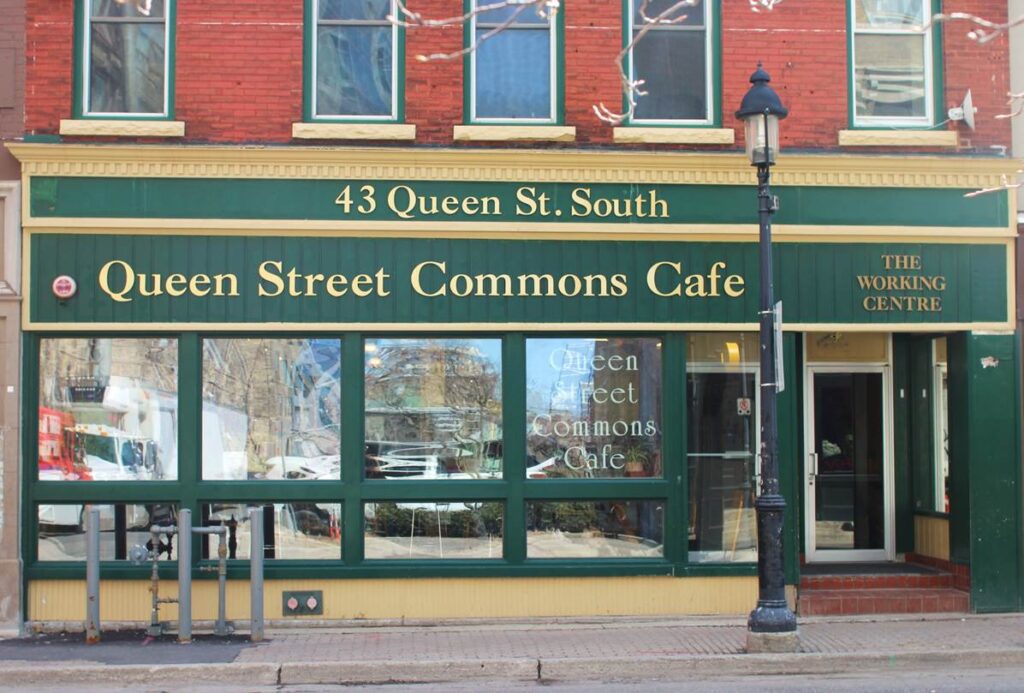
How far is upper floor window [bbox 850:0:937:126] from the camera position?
39.4 ft

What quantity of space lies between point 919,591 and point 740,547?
1850 millimetres

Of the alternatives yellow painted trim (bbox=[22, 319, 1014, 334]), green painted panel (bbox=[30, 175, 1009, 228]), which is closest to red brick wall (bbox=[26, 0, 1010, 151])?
green painted panel (bbox=[30, 175, 1009, 228])

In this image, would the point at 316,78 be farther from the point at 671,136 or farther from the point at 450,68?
the point at 671,136

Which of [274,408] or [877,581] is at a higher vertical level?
[274,408]

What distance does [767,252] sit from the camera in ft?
32.7

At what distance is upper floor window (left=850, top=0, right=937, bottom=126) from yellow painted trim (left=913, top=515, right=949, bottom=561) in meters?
4.13

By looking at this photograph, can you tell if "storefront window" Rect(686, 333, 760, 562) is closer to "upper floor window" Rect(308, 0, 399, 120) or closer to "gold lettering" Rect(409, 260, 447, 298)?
"gold lettering" Rect(409, 260, 447, 298)

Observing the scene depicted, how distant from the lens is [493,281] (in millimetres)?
11445

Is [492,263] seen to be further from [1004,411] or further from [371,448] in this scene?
[1004,411]

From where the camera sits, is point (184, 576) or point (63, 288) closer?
point (184, 576)

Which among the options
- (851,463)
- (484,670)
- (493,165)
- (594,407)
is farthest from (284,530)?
(851,463)

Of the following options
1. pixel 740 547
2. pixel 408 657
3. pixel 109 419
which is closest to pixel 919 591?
pixel 740 547

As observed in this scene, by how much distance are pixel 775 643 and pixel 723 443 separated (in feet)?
8.18

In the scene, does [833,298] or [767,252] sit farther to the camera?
[833,298]
